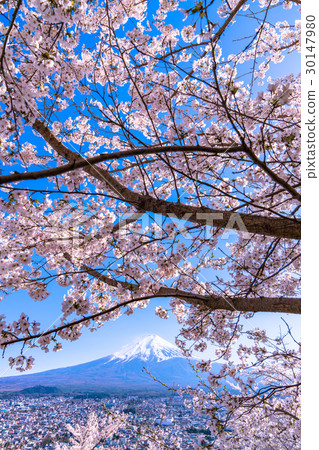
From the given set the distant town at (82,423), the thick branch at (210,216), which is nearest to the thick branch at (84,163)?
the thick branch at (210,216)

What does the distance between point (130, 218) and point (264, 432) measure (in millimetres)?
7232

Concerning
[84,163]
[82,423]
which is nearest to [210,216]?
[84,163]

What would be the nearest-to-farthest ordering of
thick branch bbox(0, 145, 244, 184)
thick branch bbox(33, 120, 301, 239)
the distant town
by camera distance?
thick branch bbox(0, 145, 244, 184) < thick branch bbox(33, 120, 301, 239) < the distant town

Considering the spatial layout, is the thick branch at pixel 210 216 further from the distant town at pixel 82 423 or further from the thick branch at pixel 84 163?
the distant town at pixel 82 423

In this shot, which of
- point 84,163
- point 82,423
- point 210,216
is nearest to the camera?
point 84,163

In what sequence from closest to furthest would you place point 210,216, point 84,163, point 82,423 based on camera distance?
point 84,163 → point 210,216 → point 82,423

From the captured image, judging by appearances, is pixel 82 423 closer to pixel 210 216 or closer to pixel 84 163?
pixel 210 216

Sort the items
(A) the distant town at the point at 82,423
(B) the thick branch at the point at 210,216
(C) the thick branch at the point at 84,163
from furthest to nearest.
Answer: (A) the distant town at the point at 82,423 < (B) the thick branch at the point at 210,216 < (C) the thick branch at the point at 84,163

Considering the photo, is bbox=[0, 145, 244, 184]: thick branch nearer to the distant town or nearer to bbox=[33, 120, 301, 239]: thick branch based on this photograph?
bbox=[33, 120, 301, 239]: thick branch

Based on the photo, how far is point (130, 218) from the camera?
3568 millimetres

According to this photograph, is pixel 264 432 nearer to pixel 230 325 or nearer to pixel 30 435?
pixel 230 325

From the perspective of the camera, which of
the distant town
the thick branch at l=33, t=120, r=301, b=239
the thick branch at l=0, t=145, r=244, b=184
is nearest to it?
the thick branch at l=0, t=145, r=244, b=184

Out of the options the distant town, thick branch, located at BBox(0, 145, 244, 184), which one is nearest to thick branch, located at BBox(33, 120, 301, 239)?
thick branch, located at BBox(0, 145, 244, 184)
